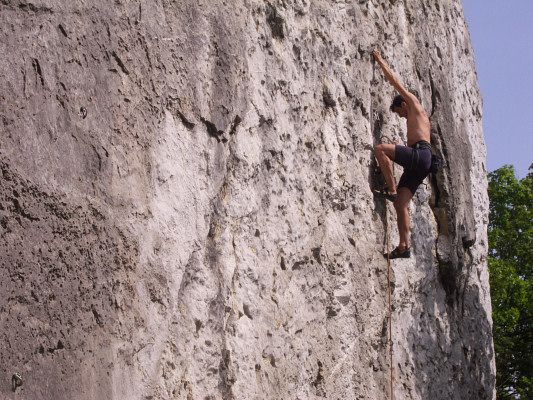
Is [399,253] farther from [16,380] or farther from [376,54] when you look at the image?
[16,380]

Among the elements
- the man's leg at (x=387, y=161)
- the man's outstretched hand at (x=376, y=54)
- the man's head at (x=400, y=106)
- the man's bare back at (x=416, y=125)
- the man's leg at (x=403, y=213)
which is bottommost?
the man's leg at (x=403, y=213)

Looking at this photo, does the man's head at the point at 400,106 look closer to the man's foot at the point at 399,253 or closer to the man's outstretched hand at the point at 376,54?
the man's outstretched hand at the point at 376,54

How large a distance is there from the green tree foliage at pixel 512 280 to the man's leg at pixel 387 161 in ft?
38.3

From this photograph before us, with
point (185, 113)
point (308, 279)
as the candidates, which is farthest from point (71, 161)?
point (308, 279)

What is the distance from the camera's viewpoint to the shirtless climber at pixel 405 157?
5633 millimetres

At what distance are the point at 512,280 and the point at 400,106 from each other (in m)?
12.8

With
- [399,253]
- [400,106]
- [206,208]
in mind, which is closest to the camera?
[206,208]

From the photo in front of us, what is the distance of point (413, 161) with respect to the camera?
18.6ft

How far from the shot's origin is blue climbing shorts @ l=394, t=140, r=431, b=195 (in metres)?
5.67

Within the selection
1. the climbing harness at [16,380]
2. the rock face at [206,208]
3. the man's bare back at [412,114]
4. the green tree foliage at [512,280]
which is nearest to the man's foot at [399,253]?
the rock face at [206,208]

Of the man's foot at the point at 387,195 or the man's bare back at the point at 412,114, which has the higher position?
the man's bare back at the point at 412,114

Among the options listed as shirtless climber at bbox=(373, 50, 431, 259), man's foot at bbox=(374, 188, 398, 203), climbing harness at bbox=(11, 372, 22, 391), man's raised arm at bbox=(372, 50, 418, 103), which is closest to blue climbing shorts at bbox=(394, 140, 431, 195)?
shirtless climber at bbox=(373, 50, 431, 259)

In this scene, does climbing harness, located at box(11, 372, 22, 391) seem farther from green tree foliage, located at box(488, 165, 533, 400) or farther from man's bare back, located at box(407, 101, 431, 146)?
green tree foliage, located at box(488, 165, 533, 400)

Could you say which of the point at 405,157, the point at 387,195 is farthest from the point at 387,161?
the point at 387,195
